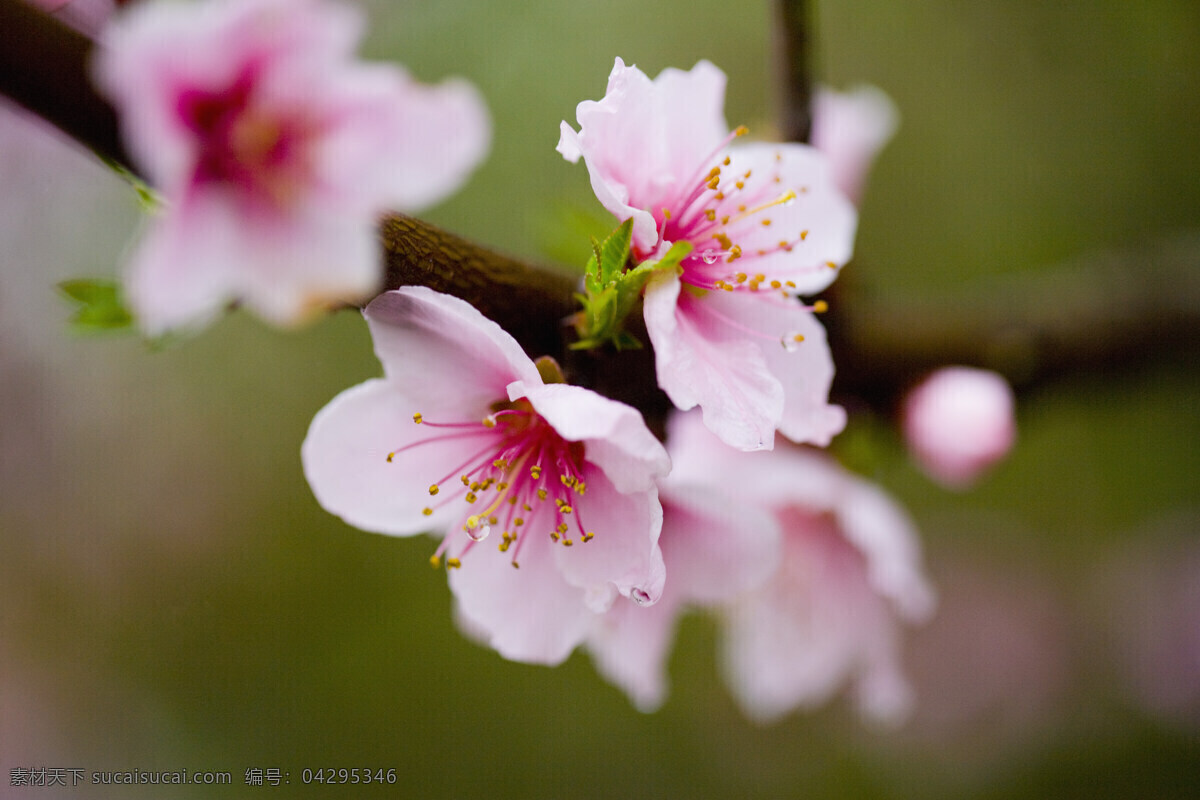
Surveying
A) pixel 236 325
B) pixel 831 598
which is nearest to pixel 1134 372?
pixel 831 598

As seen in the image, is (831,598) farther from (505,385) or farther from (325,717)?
(325,717)

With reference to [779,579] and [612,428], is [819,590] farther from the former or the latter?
[612,428]

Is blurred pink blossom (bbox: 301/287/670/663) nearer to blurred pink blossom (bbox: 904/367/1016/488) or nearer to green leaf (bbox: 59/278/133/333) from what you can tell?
green leaf (bbox: 59/278/133/333)

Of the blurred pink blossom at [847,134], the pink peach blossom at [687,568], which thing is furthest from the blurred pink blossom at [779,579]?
the blurred pink blossom at [847,134]

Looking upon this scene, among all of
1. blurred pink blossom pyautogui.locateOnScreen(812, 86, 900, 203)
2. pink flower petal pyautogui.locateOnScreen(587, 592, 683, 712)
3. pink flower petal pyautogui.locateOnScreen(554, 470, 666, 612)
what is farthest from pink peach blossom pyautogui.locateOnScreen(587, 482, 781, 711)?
blurred pink blossom pyautogui.locateOnScreen(812, 86, 900, 203)

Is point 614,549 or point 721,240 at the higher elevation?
point 721,240

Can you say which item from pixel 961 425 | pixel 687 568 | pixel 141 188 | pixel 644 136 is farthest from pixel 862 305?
pixel 141 188
